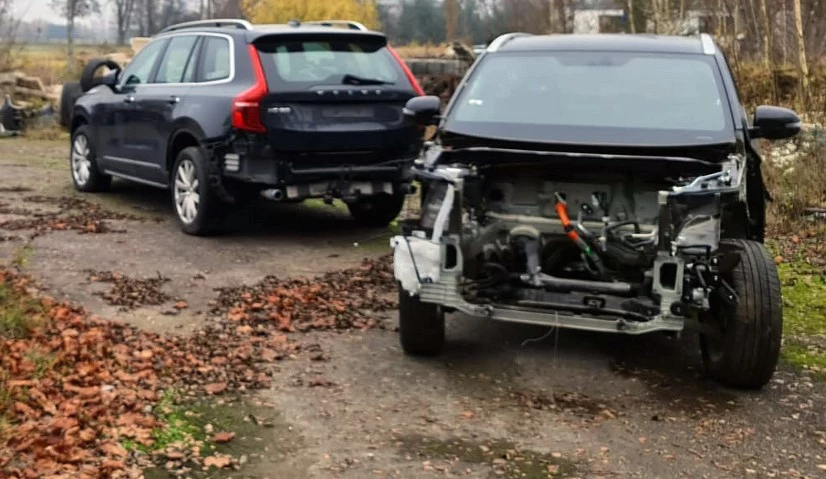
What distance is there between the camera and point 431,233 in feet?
18.2

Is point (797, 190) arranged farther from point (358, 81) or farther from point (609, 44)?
point (358, 81)

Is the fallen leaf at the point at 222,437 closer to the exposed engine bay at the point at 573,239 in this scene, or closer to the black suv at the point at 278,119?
the exposed engine bay at the point at 573,239

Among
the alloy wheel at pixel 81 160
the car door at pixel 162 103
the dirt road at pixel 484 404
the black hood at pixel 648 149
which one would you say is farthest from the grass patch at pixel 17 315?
the alloy wheel at pixel 81 160

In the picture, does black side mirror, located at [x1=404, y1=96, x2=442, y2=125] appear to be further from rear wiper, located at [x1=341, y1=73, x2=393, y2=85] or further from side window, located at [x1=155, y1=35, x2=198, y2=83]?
side window, located at [x1=155, y1=35, x2=198, y2=83]

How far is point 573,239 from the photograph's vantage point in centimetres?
552

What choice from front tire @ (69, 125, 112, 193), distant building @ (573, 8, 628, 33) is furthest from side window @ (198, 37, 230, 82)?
distant building @ (573, 8, 628, 33)

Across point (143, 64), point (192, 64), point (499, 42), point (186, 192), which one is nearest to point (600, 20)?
point (143, 64)

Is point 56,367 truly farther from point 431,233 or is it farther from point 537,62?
point 537,62

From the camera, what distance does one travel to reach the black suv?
856 cm

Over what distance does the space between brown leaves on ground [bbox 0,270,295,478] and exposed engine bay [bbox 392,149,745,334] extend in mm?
1168

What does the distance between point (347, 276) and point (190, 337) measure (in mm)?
1915

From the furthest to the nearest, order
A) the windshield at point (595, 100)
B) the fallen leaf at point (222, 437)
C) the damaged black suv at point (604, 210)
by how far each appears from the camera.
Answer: the windshield at point (595, 100)
the damaged black suv at point (604, 210)
the fallen leaf at point (222, 437)

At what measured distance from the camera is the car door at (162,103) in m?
9.54

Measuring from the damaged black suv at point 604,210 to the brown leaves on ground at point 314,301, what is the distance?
95 centimetres
